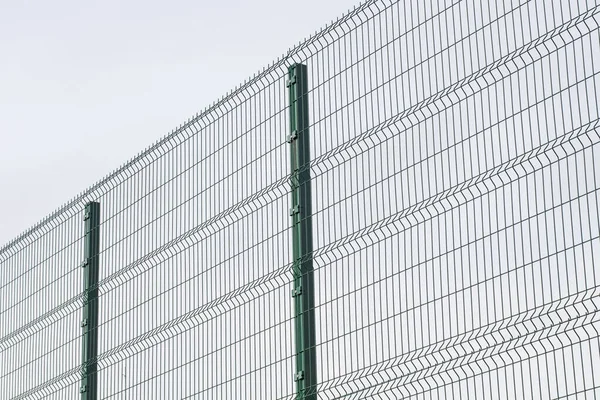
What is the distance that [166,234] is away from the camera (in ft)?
38.2

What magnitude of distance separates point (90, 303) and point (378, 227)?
3915mm

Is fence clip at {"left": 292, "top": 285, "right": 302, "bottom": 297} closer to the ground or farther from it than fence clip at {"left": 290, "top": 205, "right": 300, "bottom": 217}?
closer to the ground

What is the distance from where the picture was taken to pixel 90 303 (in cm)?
1266

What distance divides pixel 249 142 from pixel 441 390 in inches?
111

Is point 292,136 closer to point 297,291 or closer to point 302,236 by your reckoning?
point 302,236

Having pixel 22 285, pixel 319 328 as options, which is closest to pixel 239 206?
pixel 319 328

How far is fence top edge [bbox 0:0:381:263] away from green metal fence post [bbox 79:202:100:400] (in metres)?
0.20

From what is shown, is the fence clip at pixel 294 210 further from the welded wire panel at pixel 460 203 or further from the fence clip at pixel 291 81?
the fence clip at pixel 291 81

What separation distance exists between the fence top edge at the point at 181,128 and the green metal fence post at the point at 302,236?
A: 0.55 feet

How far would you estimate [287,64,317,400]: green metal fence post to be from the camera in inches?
389

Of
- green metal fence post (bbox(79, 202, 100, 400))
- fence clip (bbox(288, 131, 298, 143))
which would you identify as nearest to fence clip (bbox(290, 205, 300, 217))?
fence clip (bbox(288, 131, 298, 143))

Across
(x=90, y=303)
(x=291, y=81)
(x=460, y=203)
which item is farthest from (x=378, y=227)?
(x=90, y=303)

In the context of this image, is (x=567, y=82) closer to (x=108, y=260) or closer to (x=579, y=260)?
(x=579, y=260)

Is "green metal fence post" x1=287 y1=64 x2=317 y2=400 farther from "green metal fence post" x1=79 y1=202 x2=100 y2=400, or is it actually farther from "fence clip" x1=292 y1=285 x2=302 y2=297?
"green metal fence post" x1=79 y1=202 x2=100 y2=400
